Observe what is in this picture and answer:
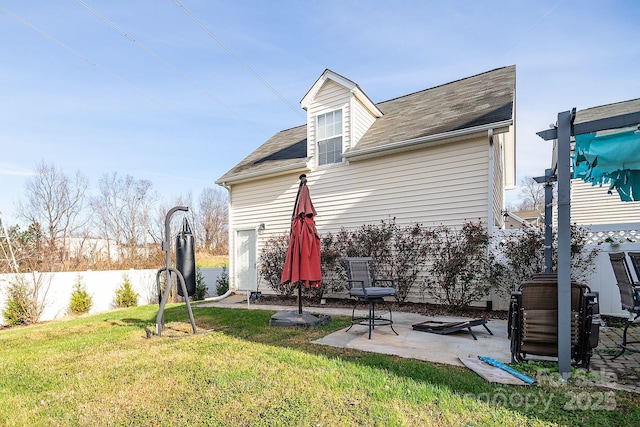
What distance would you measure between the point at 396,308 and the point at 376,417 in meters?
5.21

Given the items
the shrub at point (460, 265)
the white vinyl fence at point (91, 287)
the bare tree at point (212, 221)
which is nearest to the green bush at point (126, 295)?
the white vinyl fence at point (91, 287)

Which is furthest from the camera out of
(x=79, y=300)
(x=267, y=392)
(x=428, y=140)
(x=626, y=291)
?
(x=79, y=300)

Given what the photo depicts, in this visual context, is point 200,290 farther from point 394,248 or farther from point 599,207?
point 599,207

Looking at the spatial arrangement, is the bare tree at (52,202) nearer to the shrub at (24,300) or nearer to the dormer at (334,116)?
the shrub at (24,300)

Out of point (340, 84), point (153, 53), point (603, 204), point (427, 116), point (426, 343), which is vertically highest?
point (153, 53)

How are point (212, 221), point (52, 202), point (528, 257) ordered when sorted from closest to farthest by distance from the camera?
point (528, 257), point (52, 202), point (212, 221)

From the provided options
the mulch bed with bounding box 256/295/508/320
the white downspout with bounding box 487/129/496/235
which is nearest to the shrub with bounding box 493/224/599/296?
the white downspout with bounding box 487/129/496/235

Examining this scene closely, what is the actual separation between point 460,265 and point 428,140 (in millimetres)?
2857

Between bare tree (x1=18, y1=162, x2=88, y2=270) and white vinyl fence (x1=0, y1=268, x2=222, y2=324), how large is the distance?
26.2 ft

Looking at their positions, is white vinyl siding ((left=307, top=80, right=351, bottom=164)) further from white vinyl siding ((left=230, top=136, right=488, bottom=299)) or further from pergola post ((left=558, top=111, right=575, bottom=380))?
pergola post ((left=558, top=111, right=575, bottom=380))

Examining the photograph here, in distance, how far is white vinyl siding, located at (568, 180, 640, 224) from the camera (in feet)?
35.8

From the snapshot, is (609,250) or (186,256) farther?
(609,250)

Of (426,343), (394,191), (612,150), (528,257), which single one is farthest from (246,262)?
(612,150)

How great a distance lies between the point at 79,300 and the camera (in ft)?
30.2
